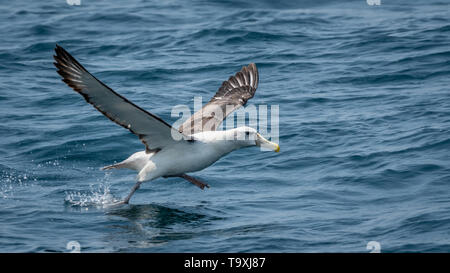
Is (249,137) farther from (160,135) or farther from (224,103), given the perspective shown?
(224,103)

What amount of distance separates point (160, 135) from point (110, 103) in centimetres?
120

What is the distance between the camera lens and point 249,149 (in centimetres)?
1330

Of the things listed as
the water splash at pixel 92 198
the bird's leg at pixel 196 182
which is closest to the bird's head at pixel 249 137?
the bird's leg at pixel 196 182

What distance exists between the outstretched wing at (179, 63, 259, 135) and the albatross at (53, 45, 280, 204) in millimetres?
19

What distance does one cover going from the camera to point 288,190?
11.0m

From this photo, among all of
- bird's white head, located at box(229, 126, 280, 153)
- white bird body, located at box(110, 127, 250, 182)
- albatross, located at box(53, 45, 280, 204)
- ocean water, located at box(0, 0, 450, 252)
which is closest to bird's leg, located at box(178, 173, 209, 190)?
albatross, located at box(53, 45, 280, 204)

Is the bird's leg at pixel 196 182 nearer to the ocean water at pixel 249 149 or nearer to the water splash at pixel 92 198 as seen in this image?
the ocean water at pixel 249 149

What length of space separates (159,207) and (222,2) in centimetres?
1435

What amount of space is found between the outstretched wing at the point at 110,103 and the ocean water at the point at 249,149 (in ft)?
4.33

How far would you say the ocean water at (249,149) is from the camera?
925 cm

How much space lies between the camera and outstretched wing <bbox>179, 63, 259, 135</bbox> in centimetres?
1140

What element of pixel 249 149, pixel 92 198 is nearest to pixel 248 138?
pixel 92 198

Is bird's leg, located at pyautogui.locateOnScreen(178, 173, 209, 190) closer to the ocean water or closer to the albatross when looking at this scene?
the albatross
